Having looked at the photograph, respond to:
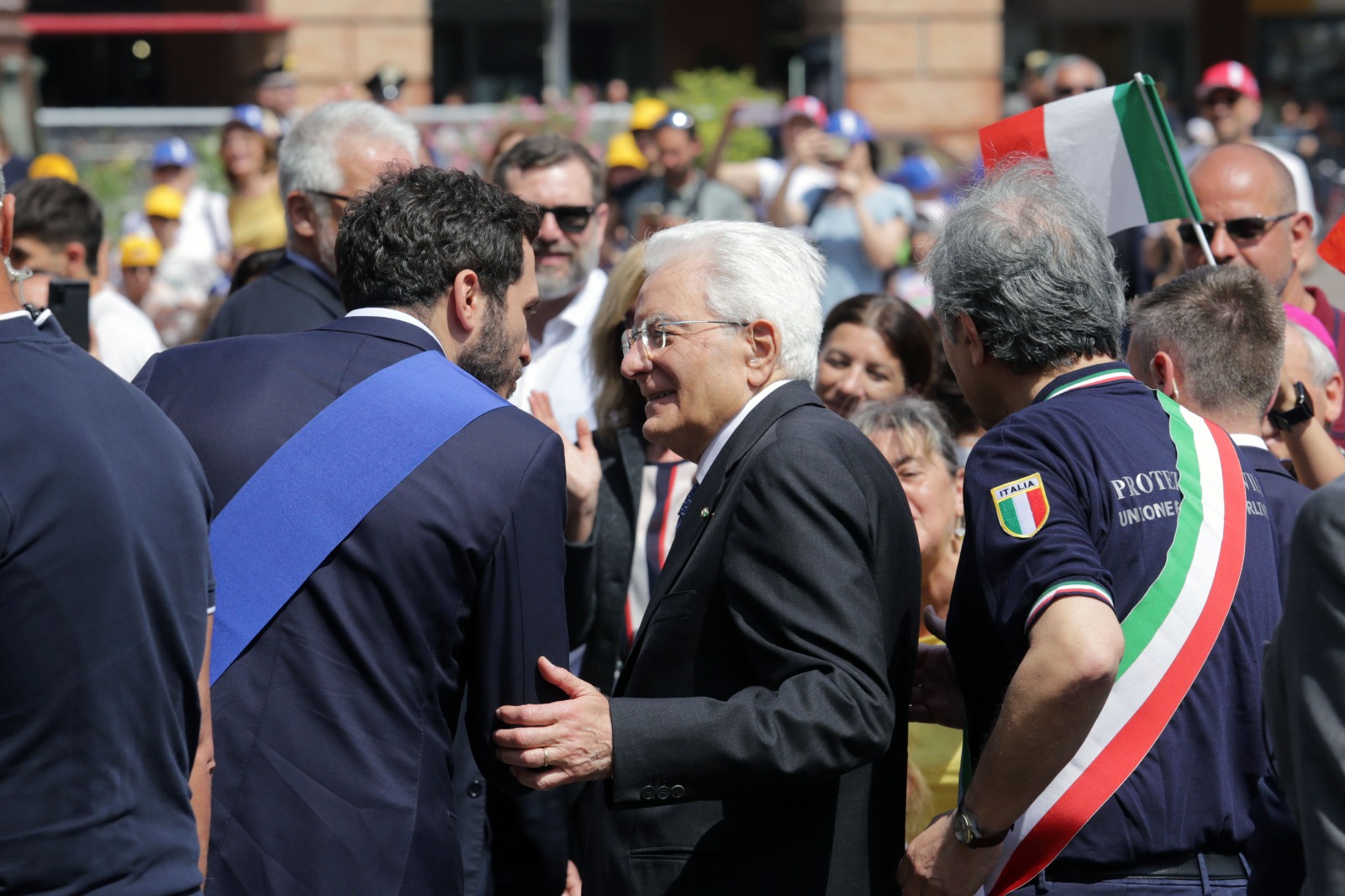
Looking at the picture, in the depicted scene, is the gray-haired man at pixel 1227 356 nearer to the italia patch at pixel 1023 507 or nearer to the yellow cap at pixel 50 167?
the italia patch at pixel 1023 507

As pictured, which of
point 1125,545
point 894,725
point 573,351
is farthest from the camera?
point 573,351

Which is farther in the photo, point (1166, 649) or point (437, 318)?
point (437, 318)

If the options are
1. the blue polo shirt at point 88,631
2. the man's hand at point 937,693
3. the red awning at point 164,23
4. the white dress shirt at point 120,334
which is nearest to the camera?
the blue polo shirt at point 88,631

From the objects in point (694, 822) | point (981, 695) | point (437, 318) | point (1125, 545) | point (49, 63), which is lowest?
point (694, 822)

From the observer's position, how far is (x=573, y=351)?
509 cm

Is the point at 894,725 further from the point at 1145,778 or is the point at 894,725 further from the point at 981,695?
the point at 1145,778

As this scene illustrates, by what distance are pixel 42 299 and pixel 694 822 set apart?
3.60 meters

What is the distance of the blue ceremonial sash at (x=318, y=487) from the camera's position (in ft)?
8.25

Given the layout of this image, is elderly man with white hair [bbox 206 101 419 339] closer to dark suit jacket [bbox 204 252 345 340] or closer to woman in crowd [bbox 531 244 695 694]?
dark suit jacket [bbox 204 252 345 340]

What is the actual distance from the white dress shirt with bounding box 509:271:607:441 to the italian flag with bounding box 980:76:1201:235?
1.47 meters

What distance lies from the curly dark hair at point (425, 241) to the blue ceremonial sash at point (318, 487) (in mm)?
237

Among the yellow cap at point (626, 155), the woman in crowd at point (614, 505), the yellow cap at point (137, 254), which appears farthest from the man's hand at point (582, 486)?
the yellow cap at point (626, 155)

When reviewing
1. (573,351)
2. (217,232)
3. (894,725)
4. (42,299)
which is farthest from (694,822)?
(217,232)

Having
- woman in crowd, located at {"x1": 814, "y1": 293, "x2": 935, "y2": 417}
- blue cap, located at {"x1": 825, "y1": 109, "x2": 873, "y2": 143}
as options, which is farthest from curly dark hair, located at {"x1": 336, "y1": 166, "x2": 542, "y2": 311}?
blue cap, located at {"x1": 825, "y1": 109, "x2": 873, "y2": 143}
